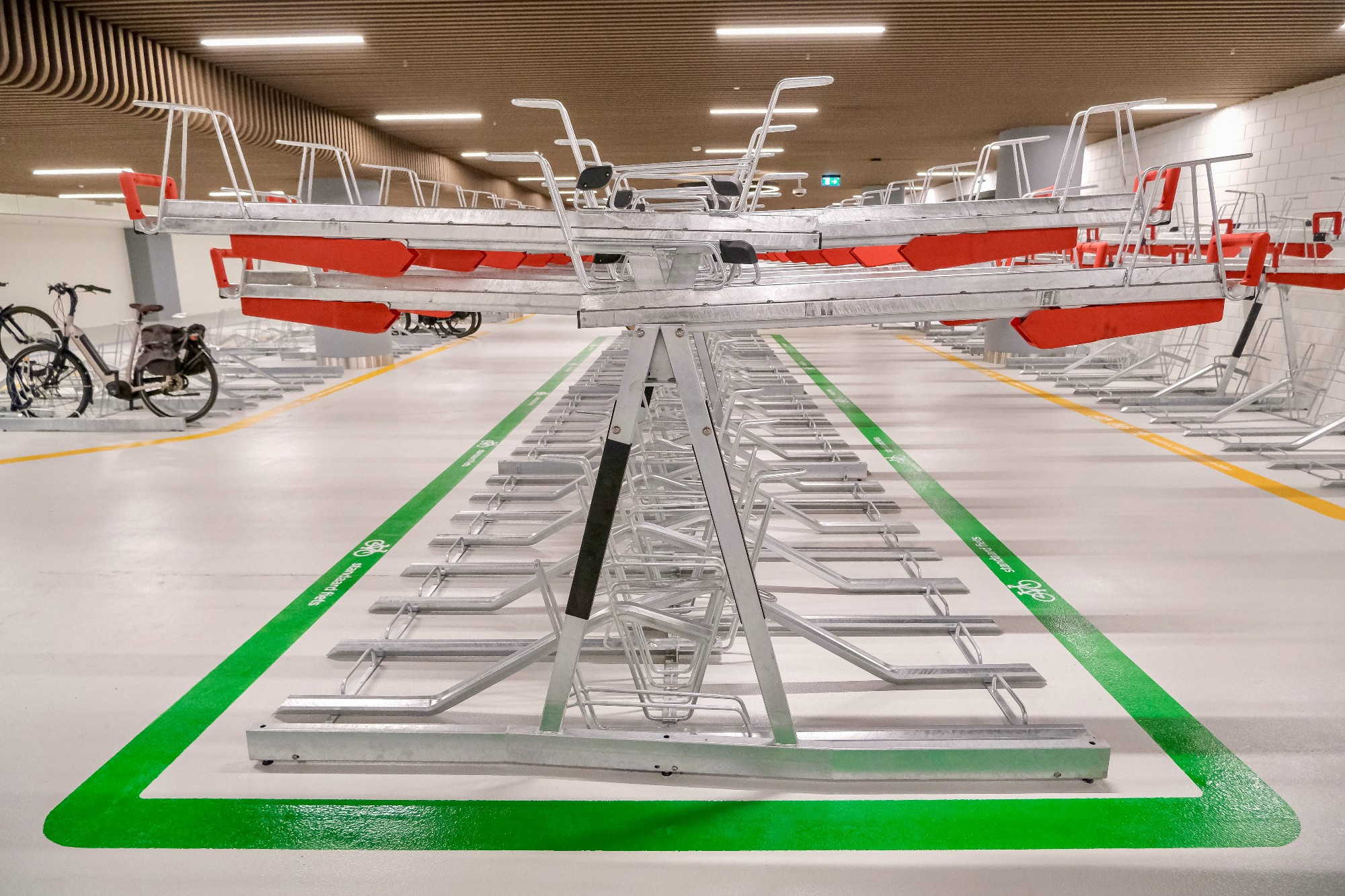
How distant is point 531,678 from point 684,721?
0.75 meters

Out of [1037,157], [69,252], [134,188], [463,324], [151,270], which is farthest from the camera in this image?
[151,270]

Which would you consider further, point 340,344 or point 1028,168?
point 340,344

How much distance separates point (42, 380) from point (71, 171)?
7191mm

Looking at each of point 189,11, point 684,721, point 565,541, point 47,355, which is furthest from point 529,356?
point 684,721

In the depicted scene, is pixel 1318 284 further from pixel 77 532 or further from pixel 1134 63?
pixel 77 532

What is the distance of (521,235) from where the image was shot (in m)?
4.01

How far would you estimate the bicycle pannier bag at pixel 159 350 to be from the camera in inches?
355

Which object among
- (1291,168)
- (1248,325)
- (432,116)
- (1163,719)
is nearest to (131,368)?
(432,116)

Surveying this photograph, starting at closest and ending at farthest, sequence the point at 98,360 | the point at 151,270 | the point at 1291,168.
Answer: the point at 98,360 < the point at 1291,168 < the point at 151,270

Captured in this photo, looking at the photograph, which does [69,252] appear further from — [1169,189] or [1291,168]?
[1169,189]

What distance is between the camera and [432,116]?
11.7m

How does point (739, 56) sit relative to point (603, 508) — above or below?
above

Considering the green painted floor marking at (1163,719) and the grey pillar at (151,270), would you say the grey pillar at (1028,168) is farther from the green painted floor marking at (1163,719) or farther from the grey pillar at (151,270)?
the grey pillar at (151,270)

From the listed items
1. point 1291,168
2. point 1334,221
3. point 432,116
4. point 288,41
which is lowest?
point 1334,221
